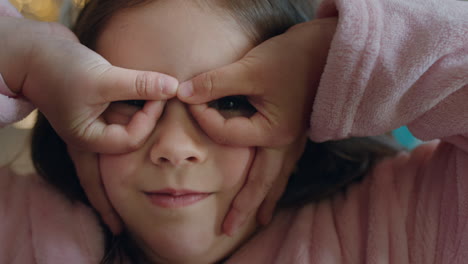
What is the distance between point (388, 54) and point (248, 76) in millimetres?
223

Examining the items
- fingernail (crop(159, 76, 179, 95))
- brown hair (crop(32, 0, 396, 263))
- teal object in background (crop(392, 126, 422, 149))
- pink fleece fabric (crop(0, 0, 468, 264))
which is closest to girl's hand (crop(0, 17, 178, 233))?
fingernail (crop(159, 76, 179, 95))

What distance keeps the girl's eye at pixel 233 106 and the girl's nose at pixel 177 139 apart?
2.4 inches

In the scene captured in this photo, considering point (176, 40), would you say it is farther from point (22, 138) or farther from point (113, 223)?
point (22, 138)

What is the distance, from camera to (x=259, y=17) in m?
0.86

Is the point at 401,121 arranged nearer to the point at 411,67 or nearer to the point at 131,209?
the point at 411,67

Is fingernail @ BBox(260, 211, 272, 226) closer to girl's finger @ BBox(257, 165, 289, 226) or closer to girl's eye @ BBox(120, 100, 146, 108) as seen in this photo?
girl's finger @ BBox(257, 165, 289, 226)

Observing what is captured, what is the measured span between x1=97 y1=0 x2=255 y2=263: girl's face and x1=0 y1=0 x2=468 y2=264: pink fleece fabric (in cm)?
16

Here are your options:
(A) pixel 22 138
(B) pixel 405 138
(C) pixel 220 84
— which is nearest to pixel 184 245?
(C) pixel 220 84

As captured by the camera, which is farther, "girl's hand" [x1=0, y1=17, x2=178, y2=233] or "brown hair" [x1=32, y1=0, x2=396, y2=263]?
"brown hair" [x1=32, y1=0, x2=396, y2=263]

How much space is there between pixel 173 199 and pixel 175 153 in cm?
10

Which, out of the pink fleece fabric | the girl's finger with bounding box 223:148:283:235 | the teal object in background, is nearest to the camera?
the pink fleece fabric

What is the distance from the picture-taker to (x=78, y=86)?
74cm

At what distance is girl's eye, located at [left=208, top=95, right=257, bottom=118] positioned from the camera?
31.8 inches

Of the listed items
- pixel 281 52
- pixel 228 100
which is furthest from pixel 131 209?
pixel 281 52
